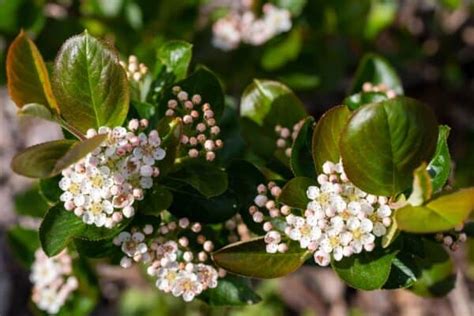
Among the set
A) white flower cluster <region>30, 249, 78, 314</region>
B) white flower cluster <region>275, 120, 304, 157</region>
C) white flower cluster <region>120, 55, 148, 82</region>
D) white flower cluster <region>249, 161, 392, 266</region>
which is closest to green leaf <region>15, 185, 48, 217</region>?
white flower cluster <region>30, 249, 78, 314</region>

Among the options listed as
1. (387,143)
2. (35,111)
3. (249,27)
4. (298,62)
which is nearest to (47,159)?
(35,111)

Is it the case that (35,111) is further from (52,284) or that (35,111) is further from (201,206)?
(52,284)

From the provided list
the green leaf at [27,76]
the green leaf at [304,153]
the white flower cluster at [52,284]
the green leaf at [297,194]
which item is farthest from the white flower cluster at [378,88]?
the white flower cluster at [52,284]

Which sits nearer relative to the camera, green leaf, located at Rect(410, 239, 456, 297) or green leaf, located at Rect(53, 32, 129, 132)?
green leaf, located at Rect(53, 32, 129, 132)

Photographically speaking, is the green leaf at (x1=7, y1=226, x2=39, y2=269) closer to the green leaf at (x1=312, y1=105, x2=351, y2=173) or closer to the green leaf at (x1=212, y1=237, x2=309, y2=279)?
the green leaf at (x1=212, y1=237, x2=309, y2=279)

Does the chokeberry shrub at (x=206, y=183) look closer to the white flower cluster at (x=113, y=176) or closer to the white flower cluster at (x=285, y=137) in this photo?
the white flower cluster at (x=113, y=176)

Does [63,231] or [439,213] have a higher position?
[439,213]
